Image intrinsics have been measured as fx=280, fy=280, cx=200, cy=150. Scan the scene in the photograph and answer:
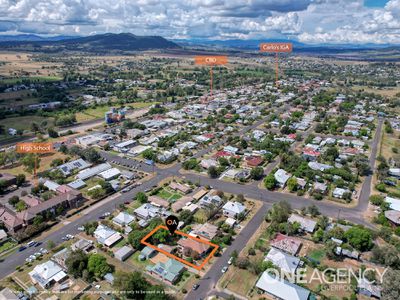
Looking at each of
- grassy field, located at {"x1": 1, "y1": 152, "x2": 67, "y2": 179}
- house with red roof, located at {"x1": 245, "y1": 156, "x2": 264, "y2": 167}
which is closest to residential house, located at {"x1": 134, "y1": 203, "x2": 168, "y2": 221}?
house with red roof, located at {"x1": 245, "y1": 156, "x2": 264, "y2": 167}

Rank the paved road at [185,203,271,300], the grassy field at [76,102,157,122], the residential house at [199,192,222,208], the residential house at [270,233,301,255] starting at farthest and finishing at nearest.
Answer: the grassy field at [76,102,157,122], the residential house at [199,192,222,208], the residential house at [270,233,301,255], the paved road at [185,203,271,300]

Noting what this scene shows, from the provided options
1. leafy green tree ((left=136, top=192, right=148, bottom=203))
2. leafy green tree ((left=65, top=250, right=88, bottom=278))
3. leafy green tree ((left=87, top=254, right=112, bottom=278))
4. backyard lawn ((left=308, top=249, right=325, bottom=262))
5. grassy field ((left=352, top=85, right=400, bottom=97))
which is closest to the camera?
leafy green tree ((left=87, top=254, right=112, bottom=278))

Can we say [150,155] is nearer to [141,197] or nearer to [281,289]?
[141,197]

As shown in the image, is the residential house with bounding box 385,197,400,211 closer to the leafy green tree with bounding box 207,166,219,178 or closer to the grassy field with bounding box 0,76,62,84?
the leafy green tree with bounding box 207,166,219,178

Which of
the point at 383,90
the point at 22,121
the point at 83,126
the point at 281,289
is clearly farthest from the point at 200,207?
the point at 383,90

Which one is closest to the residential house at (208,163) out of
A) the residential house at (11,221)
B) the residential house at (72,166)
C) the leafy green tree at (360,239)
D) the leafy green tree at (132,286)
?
the residential house at (72,166)

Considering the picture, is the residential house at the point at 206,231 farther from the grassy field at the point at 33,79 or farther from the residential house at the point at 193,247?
the grassy field at the point at 33,79
